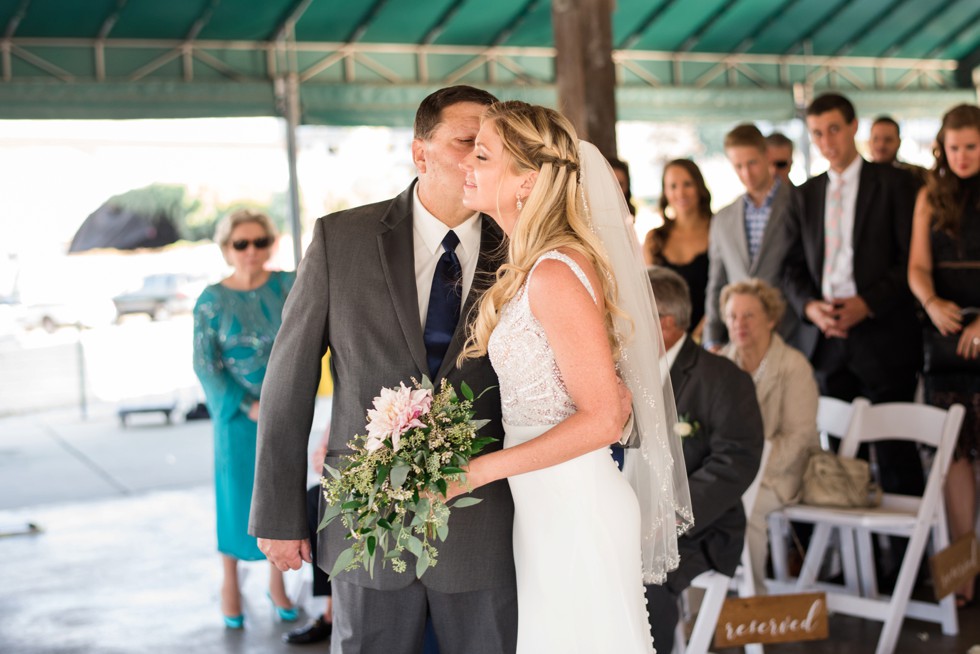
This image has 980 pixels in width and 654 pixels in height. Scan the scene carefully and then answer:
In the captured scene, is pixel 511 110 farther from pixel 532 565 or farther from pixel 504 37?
pixel 504 37

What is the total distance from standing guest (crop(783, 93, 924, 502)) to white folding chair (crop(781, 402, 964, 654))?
0.34 meters

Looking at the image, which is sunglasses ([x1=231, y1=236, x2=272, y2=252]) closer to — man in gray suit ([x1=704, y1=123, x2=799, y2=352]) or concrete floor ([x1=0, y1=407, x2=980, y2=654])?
concrete floor ([x1=0, y1=407, x2=980, y2=654])

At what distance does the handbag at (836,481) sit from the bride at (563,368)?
Answer: 188cm

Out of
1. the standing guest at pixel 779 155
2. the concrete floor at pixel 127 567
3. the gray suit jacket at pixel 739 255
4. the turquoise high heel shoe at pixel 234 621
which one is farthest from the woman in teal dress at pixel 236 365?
the standing guest at pixel 779 155

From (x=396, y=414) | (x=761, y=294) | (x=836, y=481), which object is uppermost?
(x=761, y=294)

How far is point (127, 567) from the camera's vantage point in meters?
6.10

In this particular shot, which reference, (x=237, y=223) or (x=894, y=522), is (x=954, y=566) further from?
(x=237, y=223)

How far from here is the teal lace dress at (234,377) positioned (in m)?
4.78

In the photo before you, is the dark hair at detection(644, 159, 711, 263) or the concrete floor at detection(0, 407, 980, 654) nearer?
the concrete floor at detection(0, 407, 980, 654)

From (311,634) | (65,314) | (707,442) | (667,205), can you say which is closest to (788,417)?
(707,442)

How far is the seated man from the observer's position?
3.68 metres

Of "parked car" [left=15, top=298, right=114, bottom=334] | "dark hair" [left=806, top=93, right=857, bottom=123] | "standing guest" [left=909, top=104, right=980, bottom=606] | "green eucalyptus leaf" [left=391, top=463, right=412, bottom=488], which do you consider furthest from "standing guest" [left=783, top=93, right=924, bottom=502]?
"parked car" [left=15, top=298, right=114, bottom=334]

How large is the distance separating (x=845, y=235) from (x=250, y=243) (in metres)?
2.67

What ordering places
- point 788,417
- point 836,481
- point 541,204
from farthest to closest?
point 788,417, point 836,481, point 541,204
